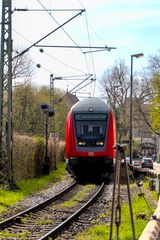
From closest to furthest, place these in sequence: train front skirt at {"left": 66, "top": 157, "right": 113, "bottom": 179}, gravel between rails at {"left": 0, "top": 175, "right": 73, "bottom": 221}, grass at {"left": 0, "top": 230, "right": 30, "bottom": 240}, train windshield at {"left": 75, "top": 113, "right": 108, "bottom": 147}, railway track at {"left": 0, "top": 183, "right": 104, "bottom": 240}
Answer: grass at {"left": 0, "top": 230, "right": 30, "bottom": 240}, railway track at {"left": 0, "top": 183, "right": 104, "bottom": 240}, gravel between rails at {"left": 0, "top": 175, "right": 73, "bottom": 221}, train front skirt at {"left": 66, "top": 157, "right": 113, "bottom": 179}, train windshield at {"left": 75, "top": 113, "right": 108, "bottom": 147}

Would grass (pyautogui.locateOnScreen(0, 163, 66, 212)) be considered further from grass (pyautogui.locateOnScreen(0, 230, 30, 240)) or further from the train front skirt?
grass (pyautogui.locateOnScreen(0, 230, 30, 240))

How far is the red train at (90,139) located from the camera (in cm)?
2467

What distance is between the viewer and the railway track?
12250 millimetres

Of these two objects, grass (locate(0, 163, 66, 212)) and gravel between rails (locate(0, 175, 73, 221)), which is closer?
gravel between rails (locate(0, 175, 73, 221))

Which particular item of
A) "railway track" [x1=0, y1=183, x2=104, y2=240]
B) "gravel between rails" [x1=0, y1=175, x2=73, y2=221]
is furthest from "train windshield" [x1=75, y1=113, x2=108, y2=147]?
"railway track" [x1=0, y1=183, x2=104, y2=240]

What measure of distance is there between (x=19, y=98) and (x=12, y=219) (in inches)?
1844

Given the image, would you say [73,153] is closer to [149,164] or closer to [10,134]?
[10,134]

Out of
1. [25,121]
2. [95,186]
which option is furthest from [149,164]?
[95,186]

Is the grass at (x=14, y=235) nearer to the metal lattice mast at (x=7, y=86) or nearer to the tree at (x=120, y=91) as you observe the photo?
the metal lattice mast at (x=7, y=86)

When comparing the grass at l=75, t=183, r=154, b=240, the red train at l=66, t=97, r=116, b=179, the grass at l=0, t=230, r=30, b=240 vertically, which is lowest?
the grass at l=0, t=230, r=30, b=240

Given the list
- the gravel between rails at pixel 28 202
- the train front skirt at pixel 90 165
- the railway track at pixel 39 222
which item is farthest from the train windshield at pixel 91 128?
the railway track at pixel 39 222

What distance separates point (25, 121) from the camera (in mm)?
58562

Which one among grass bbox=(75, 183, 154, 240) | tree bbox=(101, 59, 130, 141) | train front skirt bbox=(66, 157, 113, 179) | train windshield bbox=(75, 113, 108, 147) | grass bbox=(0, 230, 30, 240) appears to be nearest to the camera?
grass bbox=(75, 183, 154, 240)

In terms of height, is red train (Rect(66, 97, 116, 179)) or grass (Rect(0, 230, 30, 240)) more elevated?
red train (Rect(66, 97, 116, 179))
